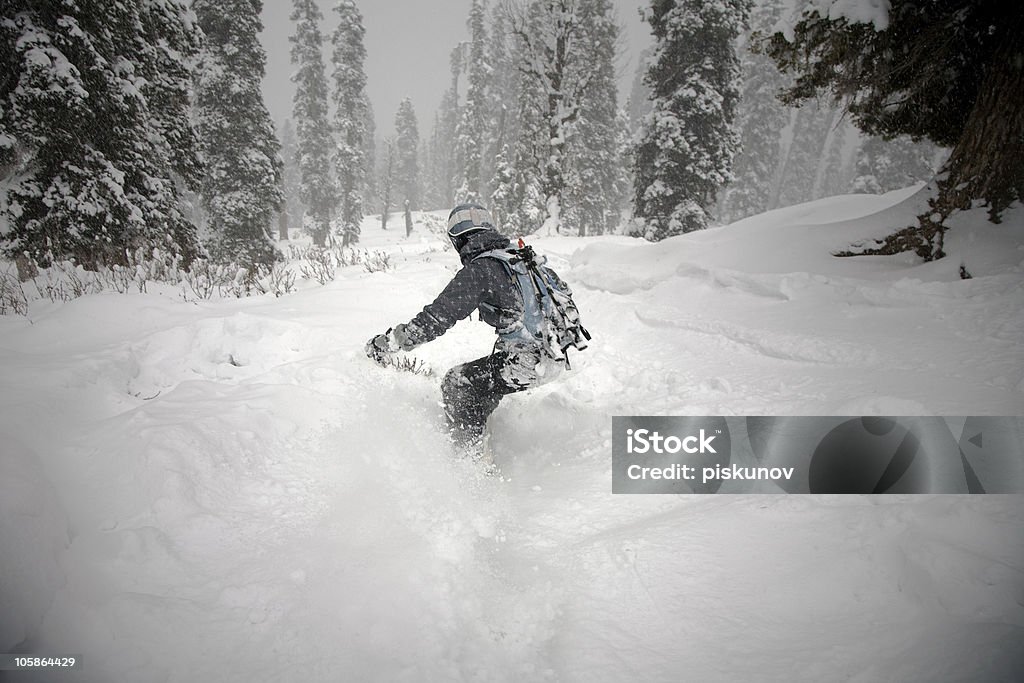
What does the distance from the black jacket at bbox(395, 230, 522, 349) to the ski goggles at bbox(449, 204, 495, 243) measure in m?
0.13

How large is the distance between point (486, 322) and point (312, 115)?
3330 centimetres

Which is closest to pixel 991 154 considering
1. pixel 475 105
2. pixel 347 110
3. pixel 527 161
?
pixel 527 161

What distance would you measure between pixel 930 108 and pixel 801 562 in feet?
23.7

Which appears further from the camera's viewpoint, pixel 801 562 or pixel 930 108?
pixel 930 108

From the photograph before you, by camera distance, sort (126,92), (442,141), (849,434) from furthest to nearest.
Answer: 1. (442,141)
2. (126,92)
3. (849,434)

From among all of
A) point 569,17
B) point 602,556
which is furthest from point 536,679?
point 569,17

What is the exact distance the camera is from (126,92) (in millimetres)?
8078

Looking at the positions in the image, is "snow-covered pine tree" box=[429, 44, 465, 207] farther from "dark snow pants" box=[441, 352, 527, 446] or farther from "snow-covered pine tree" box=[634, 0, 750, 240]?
"dark snow pants" box=[441, 352, 527, 446]

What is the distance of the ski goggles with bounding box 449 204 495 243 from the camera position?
144 inches

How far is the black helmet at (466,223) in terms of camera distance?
12.0 feet

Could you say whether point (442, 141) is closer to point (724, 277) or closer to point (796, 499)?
point (724, 277)

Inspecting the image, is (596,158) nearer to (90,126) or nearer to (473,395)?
(90,126)

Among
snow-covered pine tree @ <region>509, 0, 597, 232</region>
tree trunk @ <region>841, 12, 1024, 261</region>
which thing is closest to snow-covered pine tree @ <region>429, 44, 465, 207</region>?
snow-covered pine tree @ <region>509, 0, 597, 232</region>

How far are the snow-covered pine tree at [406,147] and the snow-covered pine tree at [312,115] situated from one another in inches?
691
